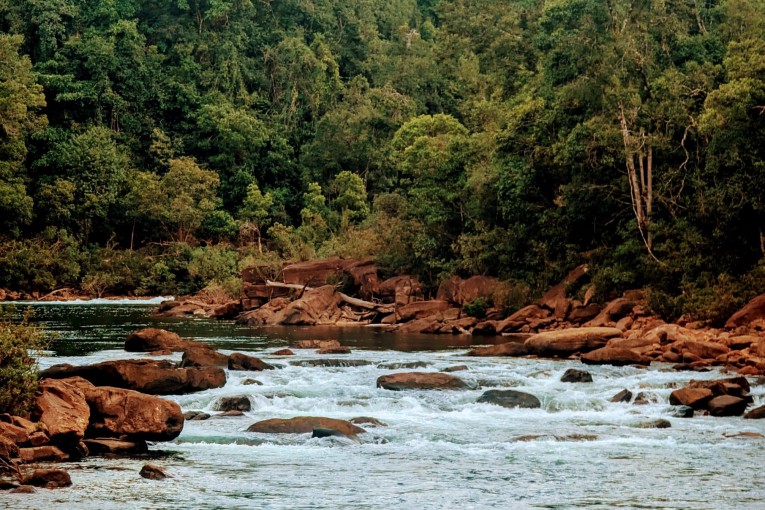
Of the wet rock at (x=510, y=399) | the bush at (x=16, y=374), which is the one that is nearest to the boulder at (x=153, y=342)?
the wet rock at (x=510, y=399)

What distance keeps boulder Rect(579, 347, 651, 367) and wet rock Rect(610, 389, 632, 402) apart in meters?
4.96

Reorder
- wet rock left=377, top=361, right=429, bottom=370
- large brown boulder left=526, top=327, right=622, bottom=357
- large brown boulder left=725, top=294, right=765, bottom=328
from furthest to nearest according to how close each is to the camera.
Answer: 1. large brown boulder left=526, top=327, right=622, bottom=357
2. large brown boulder left=725, top=294, right=765, bottom=328
3. wet rock left=377, top=361, right=429, bottom=370

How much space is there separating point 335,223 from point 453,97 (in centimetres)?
1275

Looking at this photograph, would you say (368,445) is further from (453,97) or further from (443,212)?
(453,97)

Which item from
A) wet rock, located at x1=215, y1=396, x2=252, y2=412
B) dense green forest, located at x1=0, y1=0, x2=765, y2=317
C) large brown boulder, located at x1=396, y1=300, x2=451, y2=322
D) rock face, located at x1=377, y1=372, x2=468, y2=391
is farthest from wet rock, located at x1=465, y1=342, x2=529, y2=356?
large brown boulder, located at x1=396, y1=300, x2=451, y2=322

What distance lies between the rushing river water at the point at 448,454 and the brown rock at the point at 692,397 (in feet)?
1.38

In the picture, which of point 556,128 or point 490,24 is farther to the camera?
point 490,24

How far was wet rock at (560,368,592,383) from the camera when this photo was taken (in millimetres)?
22875

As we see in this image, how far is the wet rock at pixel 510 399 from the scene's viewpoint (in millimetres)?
20328

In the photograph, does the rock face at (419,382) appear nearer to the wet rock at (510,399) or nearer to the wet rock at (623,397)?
the wet rock at (510,399)

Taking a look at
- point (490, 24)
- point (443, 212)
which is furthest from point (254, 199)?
point (443, 212)

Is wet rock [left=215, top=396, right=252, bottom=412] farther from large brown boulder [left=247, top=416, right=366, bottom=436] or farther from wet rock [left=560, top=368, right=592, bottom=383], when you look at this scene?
wet rock [left=560, top=368, right=592, bottom=383]

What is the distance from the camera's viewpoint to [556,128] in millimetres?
39125

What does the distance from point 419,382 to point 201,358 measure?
6.07 meters
